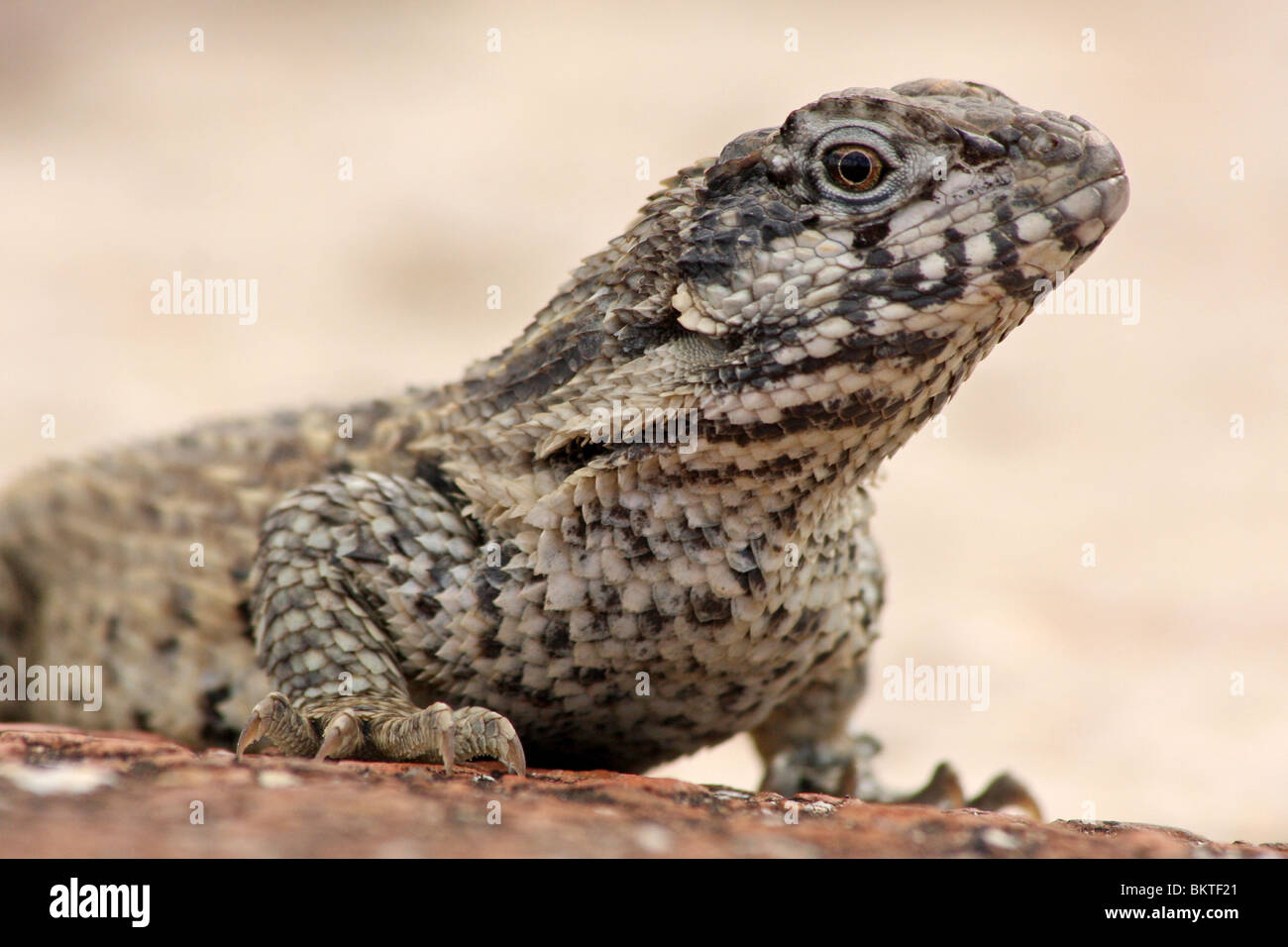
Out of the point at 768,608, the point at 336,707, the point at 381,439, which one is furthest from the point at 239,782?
the point at 381,439

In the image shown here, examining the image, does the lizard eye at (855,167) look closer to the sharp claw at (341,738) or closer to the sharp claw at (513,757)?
the sharp claw at (513,757)

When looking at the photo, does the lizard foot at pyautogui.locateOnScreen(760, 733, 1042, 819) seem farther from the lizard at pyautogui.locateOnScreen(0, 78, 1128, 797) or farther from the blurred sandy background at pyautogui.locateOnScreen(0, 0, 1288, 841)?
the blurred sandy background at pyautogui.locateOnScreen(0, 0, 1288, 841)

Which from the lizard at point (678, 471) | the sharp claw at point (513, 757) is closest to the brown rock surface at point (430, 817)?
the sharp claw at point (513, 757)

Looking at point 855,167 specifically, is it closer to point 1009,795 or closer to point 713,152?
point 1009,795

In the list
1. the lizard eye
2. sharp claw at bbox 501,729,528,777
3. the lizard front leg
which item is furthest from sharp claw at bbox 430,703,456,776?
the lizard eye

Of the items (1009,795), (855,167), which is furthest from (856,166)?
(1009,795)
